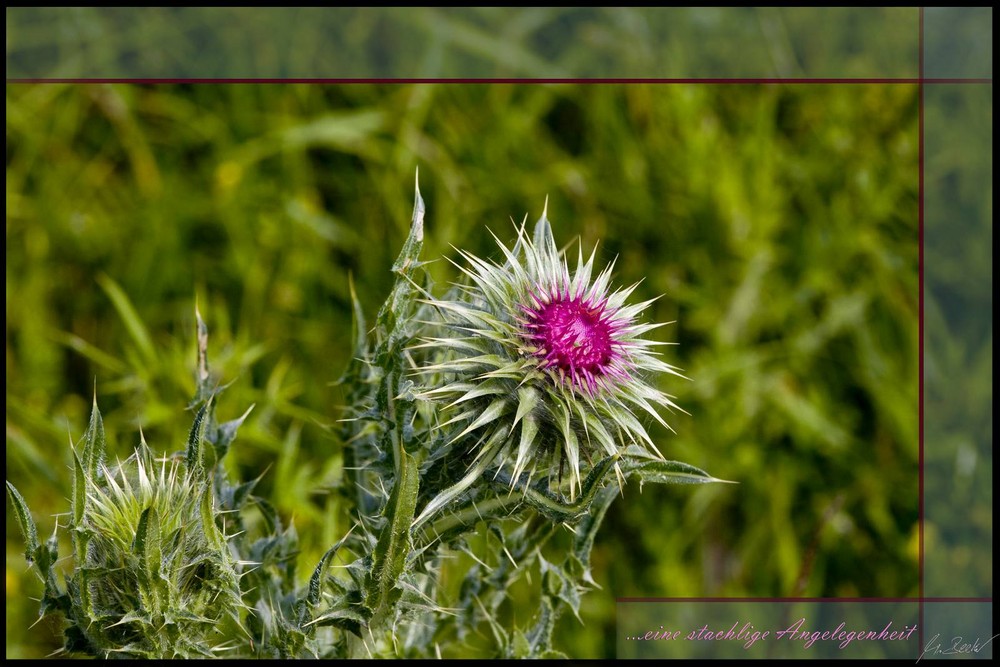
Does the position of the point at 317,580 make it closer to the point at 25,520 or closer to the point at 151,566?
the point at 151,566

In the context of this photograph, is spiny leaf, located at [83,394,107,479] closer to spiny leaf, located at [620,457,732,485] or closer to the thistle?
the thistle

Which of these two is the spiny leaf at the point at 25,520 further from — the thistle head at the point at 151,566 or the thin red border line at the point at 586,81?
the thin red border line at the point at 586,81

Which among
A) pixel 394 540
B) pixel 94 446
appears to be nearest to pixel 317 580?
pixel 394 540

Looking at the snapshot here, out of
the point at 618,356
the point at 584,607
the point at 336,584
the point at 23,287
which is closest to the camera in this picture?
the point at 618,356

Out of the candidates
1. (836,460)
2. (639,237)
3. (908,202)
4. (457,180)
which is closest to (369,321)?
(457,180)

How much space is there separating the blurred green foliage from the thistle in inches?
65.7

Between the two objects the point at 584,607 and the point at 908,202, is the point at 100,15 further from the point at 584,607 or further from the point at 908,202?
the point at 908,202

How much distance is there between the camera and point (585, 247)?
3.73m

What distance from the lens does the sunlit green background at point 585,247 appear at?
3.63 m

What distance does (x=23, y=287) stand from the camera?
147 inches

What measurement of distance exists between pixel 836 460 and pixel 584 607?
1.24 m

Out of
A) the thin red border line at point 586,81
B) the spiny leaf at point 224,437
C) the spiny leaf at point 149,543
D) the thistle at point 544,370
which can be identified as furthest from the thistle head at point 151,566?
the thin red border line at point 586,81
